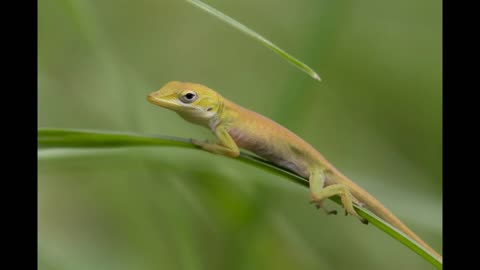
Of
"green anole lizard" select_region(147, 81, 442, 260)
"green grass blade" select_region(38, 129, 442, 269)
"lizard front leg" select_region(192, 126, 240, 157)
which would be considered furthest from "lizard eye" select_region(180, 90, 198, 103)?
"green grass blade" select_region(38, 129, 442, 269)

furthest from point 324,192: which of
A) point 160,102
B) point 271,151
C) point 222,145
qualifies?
point 160,102

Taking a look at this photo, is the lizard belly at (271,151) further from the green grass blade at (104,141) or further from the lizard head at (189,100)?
the green grass blade at (104,141)

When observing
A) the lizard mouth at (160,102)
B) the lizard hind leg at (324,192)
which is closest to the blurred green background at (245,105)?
the lizard hind leg at (324,192)

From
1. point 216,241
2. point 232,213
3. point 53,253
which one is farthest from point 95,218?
Result: point 232,213

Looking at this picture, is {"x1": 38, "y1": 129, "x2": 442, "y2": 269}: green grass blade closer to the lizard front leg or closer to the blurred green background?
the blurred green background

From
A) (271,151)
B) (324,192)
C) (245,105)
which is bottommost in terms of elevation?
(324,192)

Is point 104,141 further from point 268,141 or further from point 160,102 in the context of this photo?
point 268,141
